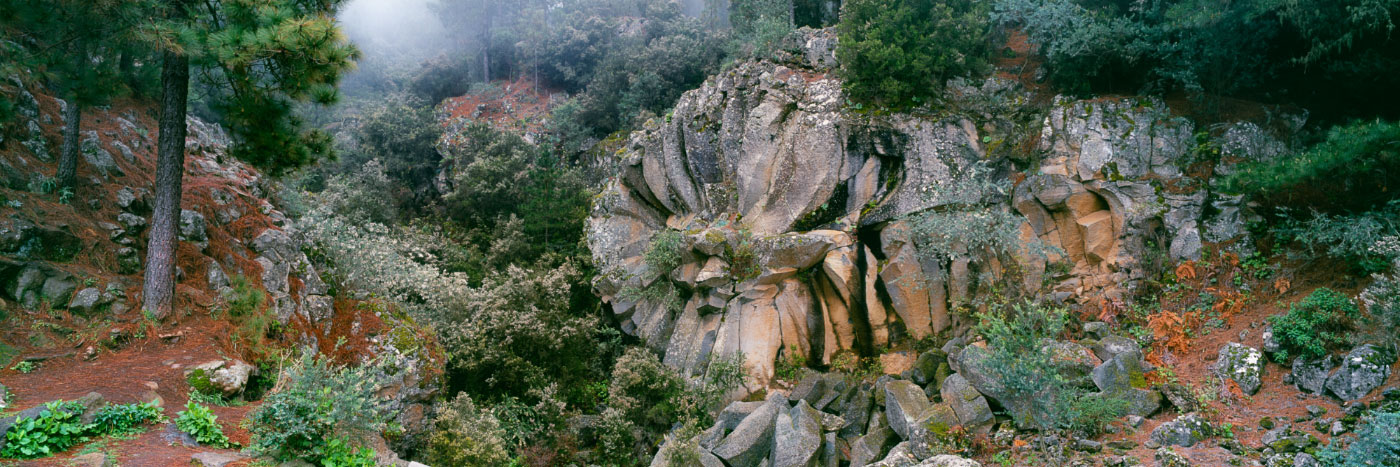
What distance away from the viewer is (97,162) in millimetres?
10391

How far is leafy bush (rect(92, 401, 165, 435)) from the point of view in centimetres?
624

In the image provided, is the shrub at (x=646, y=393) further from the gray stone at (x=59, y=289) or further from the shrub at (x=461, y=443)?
the gray stone at (x=59, y=289)

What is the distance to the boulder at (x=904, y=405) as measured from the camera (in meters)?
11.4

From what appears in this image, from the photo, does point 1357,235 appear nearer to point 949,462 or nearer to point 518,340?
point 949,462

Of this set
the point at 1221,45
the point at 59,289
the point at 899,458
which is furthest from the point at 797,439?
the point at 1221,45

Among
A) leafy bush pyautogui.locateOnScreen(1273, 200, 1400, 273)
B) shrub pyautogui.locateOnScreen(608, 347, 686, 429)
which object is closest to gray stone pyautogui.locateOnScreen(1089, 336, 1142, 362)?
leafy bush pyautogui.locateOnScreen(1273, 200, 1400, 273)

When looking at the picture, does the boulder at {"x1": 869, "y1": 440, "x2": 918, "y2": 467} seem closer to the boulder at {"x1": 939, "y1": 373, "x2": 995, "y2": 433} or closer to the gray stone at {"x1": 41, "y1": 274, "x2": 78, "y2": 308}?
the boulder at {"x1": 939, "y1": 373, "x2": 995, "y2": 433}

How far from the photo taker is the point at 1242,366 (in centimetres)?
998

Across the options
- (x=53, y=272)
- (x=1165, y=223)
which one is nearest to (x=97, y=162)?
(x=53, y=272)

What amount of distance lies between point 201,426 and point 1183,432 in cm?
1272

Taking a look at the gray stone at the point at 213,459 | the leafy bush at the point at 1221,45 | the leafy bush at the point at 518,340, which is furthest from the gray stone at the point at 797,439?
the leafy bush at the point at 1221,45

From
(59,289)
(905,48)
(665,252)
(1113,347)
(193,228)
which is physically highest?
(905,48)

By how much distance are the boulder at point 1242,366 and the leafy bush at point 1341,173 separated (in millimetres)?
3194

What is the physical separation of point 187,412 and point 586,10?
4586cm
